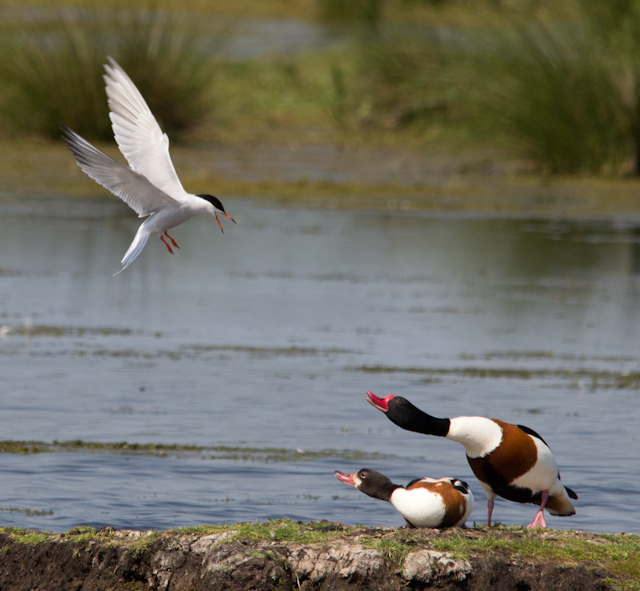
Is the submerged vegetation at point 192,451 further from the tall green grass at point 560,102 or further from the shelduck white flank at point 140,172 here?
the tall green grass at point 560,102

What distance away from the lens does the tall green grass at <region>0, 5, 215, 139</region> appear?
810 inches

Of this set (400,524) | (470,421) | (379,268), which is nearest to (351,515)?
(400,524)

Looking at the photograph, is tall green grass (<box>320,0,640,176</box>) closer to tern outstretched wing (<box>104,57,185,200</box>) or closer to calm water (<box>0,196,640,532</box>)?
calm water (<box>0,196,640,532</box>)

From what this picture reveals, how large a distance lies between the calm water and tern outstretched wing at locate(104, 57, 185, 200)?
1.77 m

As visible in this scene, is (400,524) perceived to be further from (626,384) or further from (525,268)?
(525,268)

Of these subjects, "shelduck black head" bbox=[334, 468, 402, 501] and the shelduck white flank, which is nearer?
the shelduck white flank

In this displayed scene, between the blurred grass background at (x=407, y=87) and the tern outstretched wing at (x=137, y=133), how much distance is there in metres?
14.2

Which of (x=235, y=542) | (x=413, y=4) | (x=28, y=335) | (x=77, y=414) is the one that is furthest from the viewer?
(x=413, y=4)

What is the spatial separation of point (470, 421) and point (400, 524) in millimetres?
1067

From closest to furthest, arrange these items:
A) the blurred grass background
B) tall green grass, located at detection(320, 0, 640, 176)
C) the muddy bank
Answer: the muddy bank
tall green grass, located at detection(320, 0, 640, 176)
the blurred grass background

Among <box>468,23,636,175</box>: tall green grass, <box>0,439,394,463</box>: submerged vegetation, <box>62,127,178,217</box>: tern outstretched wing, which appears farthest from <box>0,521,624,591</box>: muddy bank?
<box>468,23,636,175</box>: tall green grass

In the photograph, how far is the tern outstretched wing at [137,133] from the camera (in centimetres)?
546

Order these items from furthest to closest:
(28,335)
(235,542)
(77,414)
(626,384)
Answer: (28,335), (626,384), (77,414), (235,542)

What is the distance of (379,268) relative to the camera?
13.4m
